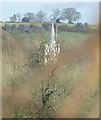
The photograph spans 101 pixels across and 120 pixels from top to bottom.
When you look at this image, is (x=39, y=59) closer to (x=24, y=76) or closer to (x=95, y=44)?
(x=24, y=76)

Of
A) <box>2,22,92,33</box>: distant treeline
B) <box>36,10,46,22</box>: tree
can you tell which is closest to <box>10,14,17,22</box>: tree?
<box>2,22,92,33</box>: distant treeline

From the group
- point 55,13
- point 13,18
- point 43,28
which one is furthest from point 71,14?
point 13,18

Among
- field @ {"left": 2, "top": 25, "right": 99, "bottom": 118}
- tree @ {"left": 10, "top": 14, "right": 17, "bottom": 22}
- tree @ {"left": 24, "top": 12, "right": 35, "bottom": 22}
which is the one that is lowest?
field @ {"left": 2, "top": 25, "right": 99, "bottom": 118}

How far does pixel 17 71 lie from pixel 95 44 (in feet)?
1.96

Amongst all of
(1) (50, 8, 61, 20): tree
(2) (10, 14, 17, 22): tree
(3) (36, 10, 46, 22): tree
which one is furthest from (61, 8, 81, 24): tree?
(2) (10, 14, 17, 22): tree

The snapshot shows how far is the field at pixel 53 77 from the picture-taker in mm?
1758

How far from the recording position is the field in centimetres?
176

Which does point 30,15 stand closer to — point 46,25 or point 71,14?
point 46,25

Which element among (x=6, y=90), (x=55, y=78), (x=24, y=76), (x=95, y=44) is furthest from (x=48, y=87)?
(x=95, y=44)

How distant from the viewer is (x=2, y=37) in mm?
1759

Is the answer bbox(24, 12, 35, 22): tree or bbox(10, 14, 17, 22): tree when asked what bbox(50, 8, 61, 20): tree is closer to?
bbox(24, 12, 35, 22): tree

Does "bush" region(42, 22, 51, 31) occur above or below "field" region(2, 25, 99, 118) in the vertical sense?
above

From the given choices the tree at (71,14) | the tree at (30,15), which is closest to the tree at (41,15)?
the tree at (30,15)

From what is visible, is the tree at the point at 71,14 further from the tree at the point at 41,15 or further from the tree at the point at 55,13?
the tree at the point at 41,15
